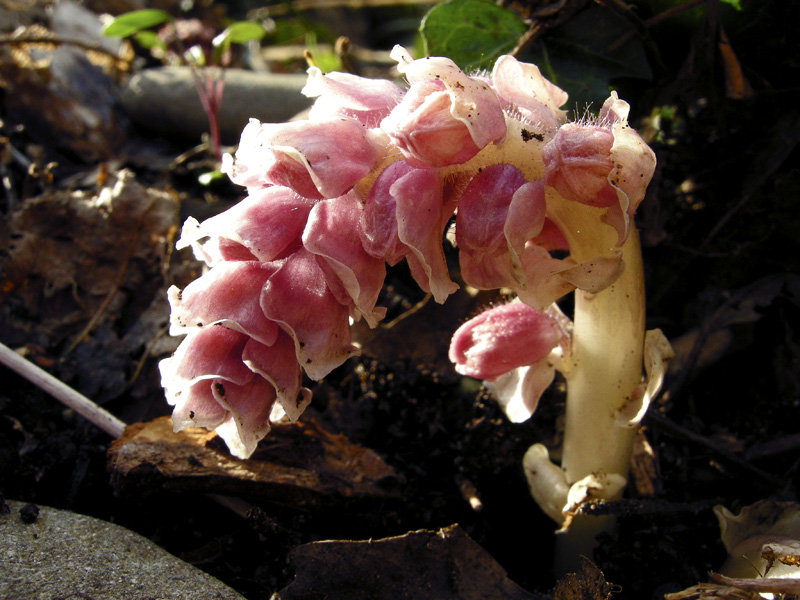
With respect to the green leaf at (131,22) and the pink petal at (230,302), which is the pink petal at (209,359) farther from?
the green leaf at (131,22)

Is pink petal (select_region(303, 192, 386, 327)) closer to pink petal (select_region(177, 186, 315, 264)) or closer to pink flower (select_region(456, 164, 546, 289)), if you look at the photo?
pink petal (select_region(177, 186, 315, 264))

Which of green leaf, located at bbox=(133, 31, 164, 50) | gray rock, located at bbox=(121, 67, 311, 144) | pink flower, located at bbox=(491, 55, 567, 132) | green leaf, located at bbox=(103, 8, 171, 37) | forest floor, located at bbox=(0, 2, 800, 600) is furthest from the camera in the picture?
green leaf, located at bbox=(133, 31, 164, 50)

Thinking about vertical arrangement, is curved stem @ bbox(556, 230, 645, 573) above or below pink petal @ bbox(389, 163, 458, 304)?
below

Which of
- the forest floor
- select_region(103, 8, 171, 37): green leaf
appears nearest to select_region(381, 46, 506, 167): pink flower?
the forest floor

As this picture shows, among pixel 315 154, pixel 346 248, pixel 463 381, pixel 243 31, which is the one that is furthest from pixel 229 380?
pixel 243 31

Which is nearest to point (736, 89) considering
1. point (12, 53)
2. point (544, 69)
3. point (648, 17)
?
point (648, 17)

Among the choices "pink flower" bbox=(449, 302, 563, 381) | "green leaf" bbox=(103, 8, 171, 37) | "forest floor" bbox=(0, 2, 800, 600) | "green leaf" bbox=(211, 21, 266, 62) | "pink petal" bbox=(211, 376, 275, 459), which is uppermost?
"green leaf" bbox=(103, 8, 171, 37)

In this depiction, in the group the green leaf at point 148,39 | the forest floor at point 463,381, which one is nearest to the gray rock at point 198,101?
the green leaf at point 148,39
